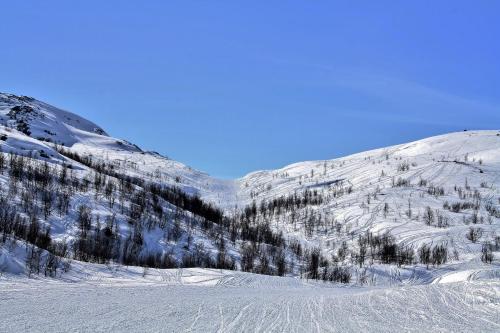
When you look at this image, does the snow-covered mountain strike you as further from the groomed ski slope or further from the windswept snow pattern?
the groomed ski slope

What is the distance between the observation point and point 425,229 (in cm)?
3303

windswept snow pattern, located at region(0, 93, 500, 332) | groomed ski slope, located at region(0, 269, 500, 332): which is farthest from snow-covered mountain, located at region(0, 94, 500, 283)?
groomed ski slope, located at region(0, 269, 500, 332)

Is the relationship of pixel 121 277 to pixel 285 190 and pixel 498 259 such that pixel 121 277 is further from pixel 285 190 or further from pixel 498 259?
pixel 285 190

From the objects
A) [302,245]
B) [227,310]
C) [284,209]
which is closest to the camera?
[227,310]

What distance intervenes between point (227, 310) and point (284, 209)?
3939 centimetres

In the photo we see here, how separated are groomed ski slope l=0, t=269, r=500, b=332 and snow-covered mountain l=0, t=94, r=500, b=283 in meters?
2.69

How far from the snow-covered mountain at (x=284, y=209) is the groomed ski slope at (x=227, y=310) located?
2690 mm

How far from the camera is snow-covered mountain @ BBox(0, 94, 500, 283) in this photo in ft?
65.0

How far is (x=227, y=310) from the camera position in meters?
6.16

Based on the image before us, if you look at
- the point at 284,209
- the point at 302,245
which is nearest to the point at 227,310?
the point at 302,245

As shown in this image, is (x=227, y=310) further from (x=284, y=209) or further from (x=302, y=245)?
(x=284, y=209)

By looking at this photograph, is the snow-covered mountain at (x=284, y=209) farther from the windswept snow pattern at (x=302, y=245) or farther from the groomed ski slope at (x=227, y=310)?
the groomed ski slope at (x=227, y=310)

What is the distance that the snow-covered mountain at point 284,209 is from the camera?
19797mm

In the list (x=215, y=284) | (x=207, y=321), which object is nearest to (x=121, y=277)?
(x=215, y=284)
